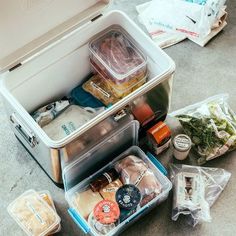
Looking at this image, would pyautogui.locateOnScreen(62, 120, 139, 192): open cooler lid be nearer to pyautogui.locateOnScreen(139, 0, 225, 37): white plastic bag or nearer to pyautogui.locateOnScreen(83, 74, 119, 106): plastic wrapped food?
pyautogui.locateOnScreen(83, 74, 119, 106): plastic wrapped food

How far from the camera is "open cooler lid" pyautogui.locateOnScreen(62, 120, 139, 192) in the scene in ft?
4.30

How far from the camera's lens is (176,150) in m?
1.43

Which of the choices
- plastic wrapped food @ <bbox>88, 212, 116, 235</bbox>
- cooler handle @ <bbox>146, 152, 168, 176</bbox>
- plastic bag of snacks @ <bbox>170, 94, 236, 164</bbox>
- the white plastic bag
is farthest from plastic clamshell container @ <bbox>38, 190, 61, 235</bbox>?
the white plastic bag

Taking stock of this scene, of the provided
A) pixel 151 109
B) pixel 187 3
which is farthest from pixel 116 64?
pixel 187 3

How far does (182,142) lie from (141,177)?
0.64ft

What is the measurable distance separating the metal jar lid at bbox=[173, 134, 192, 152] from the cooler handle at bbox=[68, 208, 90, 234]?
37 centimetres

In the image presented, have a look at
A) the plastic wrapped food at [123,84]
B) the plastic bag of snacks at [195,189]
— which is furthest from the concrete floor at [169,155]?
the plastic wrapped food at [123,84]

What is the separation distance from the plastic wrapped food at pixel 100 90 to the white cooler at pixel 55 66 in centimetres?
4

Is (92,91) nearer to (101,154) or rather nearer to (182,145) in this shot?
(101,154)

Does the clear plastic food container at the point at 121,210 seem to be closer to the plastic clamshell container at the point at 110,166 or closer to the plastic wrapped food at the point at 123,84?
the plastic clamshell container at the point at 110,166

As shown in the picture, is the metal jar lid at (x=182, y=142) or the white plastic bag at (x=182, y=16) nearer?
the metal jar lid at (x=182, y=142)

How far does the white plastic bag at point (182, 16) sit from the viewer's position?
65.8 inches

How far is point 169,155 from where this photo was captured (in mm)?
1492

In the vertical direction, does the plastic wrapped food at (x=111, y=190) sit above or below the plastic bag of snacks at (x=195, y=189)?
above
